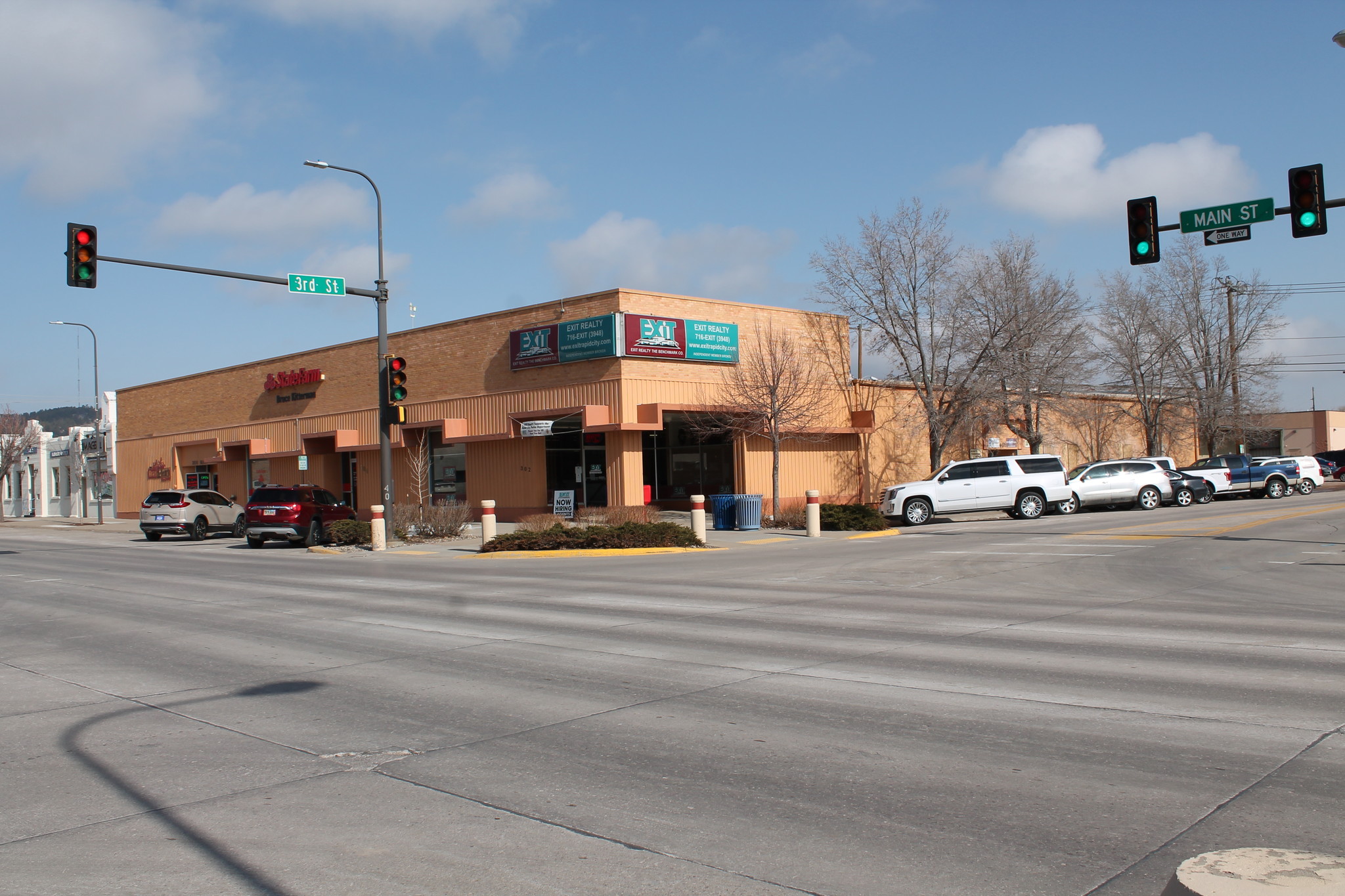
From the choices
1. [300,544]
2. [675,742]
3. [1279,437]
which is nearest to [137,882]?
[675,742]

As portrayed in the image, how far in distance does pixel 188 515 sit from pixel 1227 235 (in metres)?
30.5

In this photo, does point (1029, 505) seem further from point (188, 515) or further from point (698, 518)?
point (188, 515)

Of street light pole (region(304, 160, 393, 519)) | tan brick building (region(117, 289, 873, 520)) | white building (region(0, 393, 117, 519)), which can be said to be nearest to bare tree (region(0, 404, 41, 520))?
white building (region(0, 393, 117, 519))

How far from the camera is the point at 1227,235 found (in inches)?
748

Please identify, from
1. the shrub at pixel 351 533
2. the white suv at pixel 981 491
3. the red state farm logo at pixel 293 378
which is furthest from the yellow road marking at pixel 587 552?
the red state farm logo at pixel 293 378

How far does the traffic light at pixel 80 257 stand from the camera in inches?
747

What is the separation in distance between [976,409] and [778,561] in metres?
19.8

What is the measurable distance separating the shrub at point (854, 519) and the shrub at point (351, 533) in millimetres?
12137

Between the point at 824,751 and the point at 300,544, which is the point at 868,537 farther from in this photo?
the point at 824,751

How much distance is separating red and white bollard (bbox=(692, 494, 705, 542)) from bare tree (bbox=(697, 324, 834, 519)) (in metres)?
5.92

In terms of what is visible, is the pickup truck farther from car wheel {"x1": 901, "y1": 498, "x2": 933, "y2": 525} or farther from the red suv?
the red suv

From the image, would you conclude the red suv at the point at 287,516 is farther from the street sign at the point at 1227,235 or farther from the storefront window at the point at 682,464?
the street sign at the point at 1227,235

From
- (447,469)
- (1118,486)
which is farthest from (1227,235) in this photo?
(447,469)

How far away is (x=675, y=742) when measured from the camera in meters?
6.53
